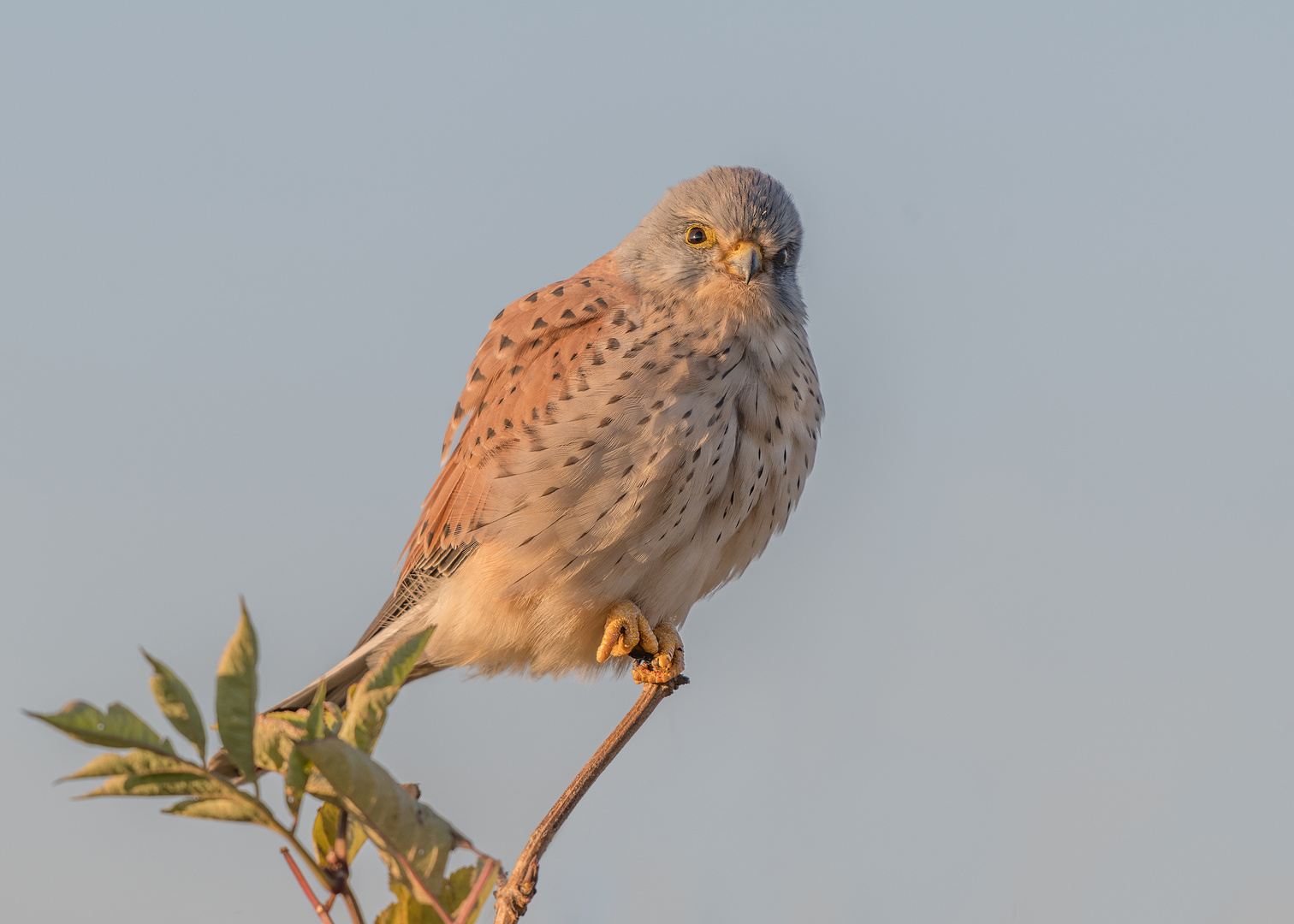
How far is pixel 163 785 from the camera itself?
4.02ft

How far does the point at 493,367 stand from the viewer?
12.1ft

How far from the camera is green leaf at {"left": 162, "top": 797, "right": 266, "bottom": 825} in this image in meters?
1.21

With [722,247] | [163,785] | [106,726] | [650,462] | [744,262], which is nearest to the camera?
[106,726]

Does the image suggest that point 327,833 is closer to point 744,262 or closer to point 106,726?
point 106,726

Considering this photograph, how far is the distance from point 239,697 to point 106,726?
13 centimetres

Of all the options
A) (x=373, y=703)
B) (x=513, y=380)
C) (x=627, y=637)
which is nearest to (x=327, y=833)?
(x=373, y=703)

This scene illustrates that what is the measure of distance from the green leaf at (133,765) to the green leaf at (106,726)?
0.13 feet

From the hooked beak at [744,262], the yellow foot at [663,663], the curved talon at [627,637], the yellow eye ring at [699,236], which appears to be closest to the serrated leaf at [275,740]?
the yellow foot at [663,663]

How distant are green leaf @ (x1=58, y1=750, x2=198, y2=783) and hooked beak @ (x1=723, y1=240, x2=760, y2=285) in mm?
2531

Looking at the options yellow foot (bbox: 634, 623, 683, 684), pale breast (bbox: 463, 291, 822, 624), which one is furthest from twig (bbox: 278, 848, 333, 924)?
pale breast (bbox: 463, 291, 822, 624)

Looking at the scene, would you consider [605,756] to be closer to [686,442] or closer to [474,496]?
[686,442]

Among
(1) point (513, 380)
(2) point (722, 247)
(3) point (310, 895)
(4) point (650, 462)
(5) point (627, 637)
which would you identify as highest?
(2) point (722, 247)

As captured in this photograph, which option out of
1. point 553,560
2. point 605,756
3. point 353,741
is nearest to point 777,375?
point 553,560

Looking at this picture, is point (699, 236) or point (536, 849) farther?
point (699, 236)
